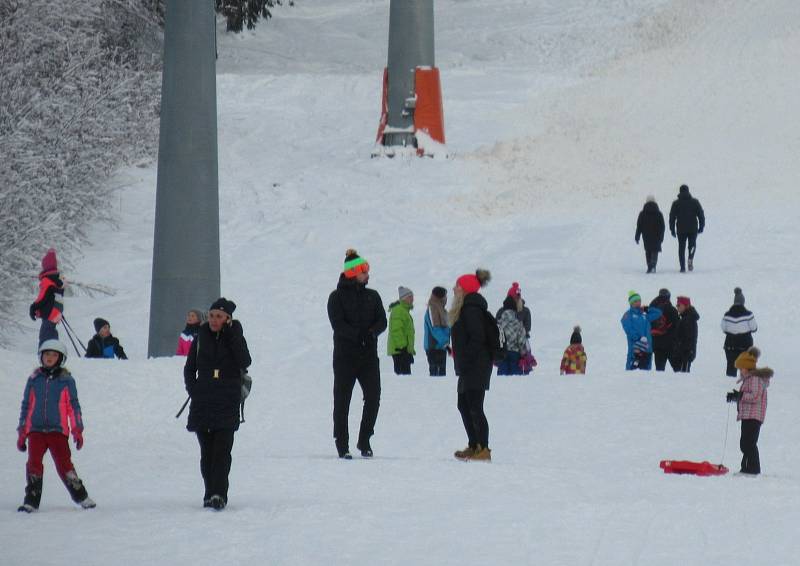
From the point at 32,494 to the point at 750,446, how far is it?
6.16 m

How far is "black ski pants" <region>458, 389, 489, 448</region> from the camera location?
12734 millimetres

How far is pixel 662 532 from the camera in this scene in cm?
959

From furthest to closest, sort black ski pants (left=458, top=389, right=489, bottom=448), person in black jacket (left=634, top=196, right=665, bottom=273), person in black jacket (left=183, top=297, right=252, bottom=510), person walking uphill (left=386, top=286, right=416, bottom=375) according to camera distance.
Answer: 1. person in black jacket (left=634, top=196, right=665, bottom=273)
2. person walking uphill (left=386, top=286, right=416, bottom=375)
3. black ski pants (left=458, top=389, right=489, bottom=448)
4. person in black jacket (left=183, top=297, right=252, bottom=510)

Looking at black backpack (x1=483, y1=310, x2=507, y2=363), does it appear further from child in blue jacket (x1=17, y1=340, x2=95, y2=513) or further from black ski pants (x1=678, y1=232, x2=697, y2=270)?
black ski pants (x1=678, y1=232, x2=697, y2=270)

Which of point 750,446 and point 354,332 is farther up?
point 354,332

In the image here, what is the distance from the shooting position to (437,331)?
19.6 meters

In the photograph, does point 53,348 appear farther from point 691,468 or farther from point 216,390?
point 691,468

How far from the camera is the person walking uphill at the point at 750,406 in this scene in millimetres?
13344

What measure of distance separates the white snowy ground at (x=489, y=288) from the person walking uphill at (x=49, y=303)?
1.77 feet

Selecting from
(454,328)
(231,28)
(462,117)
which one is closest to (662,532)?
(454,328)

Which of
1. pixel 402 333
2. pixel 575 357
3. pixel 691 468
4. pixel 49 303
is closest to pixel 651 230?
pixel 575 357

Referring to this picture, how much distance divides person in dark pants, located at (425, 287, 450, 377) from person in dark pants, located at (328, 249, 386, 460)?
692cm

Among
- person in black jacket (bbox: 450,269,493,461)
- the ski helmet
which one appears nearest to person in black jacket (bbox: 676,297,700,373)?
person in black jacket (bbox: 450,269,493,461)

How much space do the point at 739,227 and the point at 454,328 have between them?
17.4 meters
